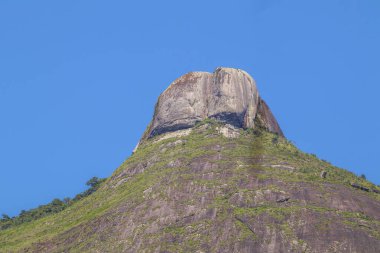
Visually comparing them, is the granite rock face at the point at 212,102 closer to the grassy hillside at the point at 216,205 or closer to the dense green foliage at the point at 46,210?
the grassy hillside at the point at 216,205

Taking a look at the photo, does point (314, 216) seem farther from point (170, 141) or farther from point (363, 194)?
point (170, 141)

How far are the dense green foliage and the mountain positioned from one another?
9.87 m

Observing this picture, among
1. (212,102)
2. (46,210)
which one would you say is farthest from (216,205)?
(46,210)

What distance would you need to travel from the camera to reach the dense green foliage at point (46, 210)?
18240 cm

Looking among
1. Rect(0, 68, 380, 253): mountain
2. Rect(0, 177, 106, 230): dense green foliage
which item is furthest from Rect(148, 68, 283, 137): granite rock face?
Rect(0, 177, 106, 230): dense green foliage

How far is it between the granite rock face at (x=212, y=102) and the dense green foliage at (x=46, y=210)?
19.9 m

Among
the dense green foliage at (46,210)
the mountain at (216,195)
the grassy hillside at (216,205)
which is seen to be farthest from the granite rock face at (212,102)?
the dense green foliage at (46,210)

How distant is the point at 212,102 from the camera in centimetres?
17062

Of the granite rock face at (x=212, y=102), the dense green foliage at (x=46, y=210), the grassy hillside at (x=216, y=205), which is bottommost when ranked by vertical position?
the grassy hillside at (x=216, y=205)

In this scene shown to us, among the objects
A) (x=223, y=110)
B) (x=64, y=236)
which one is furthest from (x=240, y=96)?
(x=64, y=236)

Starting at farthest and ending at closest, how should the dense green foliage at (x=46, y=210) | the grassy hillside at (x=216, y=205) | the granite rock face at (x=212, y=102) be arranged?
1. the dense green foliage at (x=46, y=210)
2. the granite rock face at (x=212, y=102)
3. the grassy hillside at (x=216, y=205)

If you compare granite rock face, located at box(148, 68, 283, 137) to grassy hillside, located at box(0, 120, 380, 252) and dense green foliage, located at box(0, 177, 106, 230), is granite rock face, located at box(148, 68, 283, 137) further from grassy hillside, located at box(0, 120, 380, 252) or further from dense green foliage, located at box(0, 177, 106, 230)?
dense green foliage, located at box(0, 177, 106, 230)

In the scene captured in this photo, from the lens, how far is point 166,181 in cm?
14412

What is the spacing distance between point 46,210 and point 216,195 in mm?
59418
